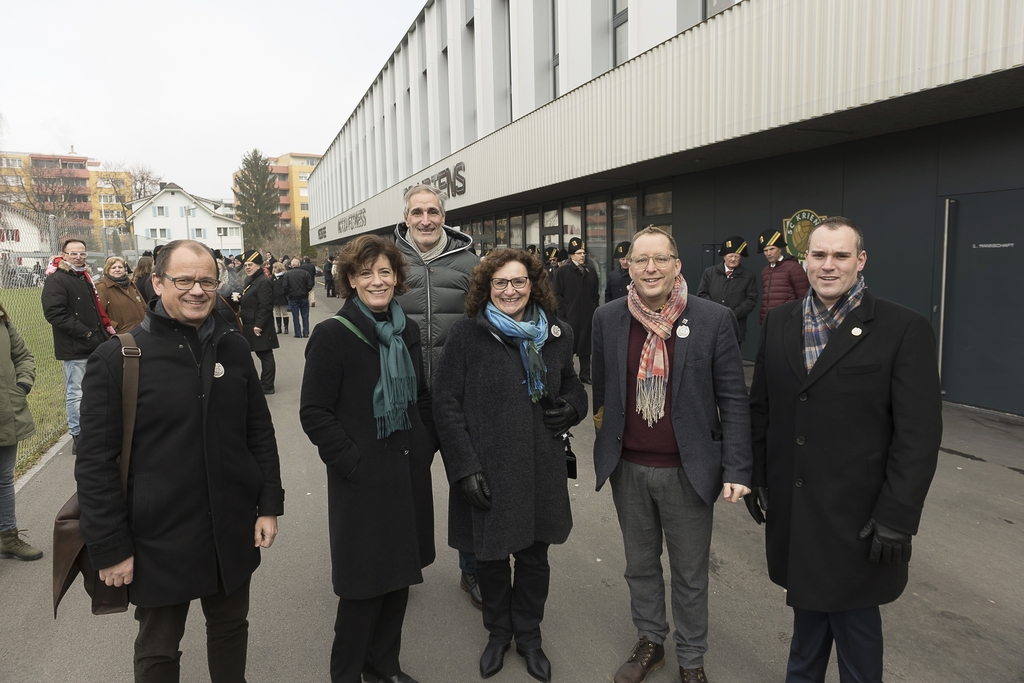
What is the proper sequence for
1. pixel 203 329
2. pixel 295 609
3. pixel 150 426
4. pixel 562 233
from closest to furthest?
pixel 150 426
pixel 203 329
pixel 295 609
pixel 562 233

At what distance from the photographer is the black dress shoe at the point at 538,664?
2.91 metres

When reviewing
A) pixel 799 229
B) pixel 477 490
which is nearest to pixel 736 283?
pixel 799 229

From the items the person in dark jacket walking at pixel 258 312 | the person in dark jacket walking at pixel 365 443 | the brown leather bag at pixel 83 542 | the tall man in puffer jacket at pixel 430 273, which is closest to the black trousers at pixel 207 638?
the brown leather bag at pixel 83 542

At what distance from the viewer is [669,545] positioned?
2.94 m

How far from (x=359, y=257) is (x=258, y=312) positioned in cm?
730

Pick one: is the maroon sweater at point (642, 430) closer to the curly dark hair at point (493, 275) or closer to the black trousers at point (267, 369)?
the curly dark hair at point (493, 275)

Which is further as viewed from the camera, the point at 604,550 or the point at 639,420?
the point at 604,550

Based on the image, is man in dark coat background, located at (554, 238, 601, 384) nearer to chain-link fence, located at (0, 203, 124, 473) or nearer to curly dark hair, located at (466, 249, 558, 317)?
chain-link fence, located at (0, 203, 124, 473)

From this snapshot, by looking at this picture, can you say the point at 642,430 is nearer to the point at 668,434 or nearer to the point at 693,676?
the point at 668,434

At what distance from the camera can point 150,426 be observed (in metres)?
2.24

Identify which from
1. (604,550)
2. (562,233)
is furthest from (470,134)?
(604,550)

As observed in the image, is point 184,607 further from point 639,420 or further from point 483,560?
point 639,420

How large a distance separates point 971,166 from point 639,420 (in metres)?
6.94

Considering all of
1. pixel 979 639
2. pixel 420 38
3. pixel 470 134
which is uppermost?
pixel 420 38
